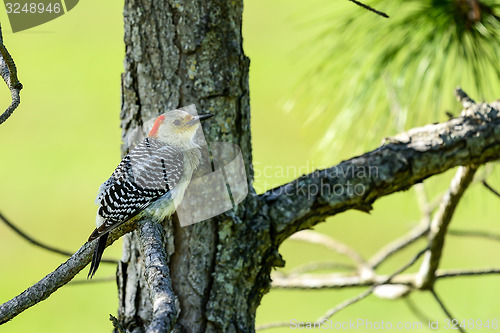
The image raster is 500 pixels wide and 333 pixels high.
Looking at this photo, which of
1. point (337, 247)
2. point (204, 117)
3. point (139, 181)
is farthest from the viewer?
point (337, 247)

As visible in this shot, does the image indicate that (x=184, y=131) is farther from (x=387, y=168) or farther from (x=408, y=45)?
(x=408, y=45)

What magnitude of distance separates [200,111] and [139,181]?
0.36 metres

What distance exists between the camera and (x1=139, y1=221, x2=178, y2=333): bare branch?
95cm

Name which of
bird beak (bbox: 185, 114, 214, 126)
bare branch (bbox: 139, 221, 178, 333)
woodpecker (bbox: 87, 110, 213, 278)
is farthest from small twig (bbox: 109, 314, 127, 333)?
bird beak (bbox: 185, 114, 214, 126)

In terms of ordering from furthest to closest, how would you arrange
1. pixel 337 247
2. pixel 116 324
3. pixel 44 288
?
pixel 337 247, pixel 44 288, pixel 116 324

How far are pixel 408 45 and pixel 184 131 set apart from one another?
3.23ft

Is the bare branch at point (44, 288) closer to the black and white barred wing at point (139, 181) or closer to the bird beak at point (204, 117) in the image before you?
the black and white barred wing at point (139, 181)

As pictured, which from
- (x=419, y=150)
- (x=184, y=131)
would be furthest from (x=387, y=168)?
(x=184, y=131)

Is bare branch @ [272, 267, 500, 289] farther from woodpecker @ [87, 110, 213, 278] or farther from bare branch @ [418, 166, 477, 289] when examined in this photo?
woodpecker @ [87, 110, 213, 278]

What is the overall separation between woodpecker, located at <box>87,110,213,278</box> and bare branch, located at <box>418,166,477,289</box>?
889 mm

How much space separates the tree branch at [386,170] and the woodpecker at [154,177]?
292mm

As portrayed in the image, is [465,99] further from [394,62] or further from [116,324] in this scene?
[116,324]

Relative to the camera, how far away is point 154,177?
192 centimetres

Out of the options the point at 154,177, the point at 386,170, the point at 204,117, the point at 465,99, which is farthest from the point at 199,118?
the point at 465,99
